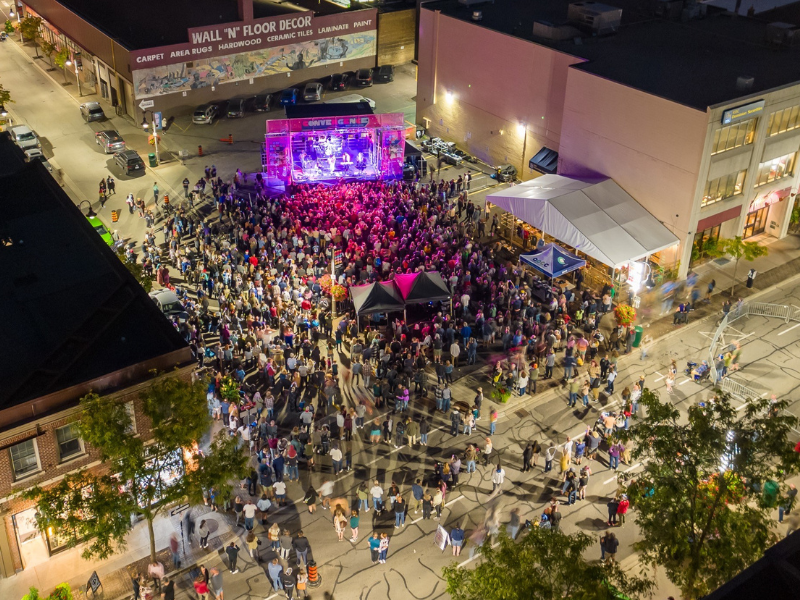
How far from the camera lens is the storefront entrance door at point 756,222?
139 ft

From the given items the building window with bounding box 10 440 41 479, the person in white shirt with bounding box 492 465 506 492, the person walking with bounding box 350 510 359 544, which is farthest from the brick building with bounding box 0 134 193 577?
the person in white shirt with bounding box 492 465 506 492

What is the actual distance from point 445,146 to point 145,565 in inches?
1407

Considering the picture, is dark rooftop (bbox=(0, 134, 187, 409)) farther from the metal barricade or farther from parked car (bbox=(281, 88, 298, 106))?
parked car (bbox=(281, 88, 298, 106))

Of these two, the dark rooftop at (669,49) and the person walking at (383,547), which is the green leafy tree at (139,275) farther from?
the dark rooftop at (669,49)

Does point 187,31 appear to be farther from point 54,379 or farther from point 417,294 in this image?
point 54,379

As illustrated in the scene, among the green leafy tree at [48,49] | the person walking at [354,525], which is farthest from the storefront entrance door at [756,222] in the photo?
the green leafy tree at [48,49]

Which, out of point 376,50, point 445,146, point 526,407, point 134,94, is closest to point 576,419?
point 526,407

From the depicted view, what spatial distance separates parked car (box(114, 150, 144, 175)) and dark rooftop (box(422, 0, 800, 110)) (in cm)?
2128

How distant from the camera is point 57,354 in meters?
23.5

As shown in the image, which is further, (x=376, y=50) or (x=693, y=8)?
(x=376, y=50)

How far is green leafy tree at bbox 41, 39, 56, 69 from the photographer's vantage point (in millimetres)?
66269

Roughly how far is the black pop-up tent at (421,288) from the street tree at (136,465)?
12251mm

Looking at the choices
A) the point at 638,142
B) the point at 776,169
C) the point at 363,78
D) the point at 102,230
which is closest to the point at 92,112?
the point at 363,78

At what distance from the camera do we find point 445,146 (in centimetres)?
5306
